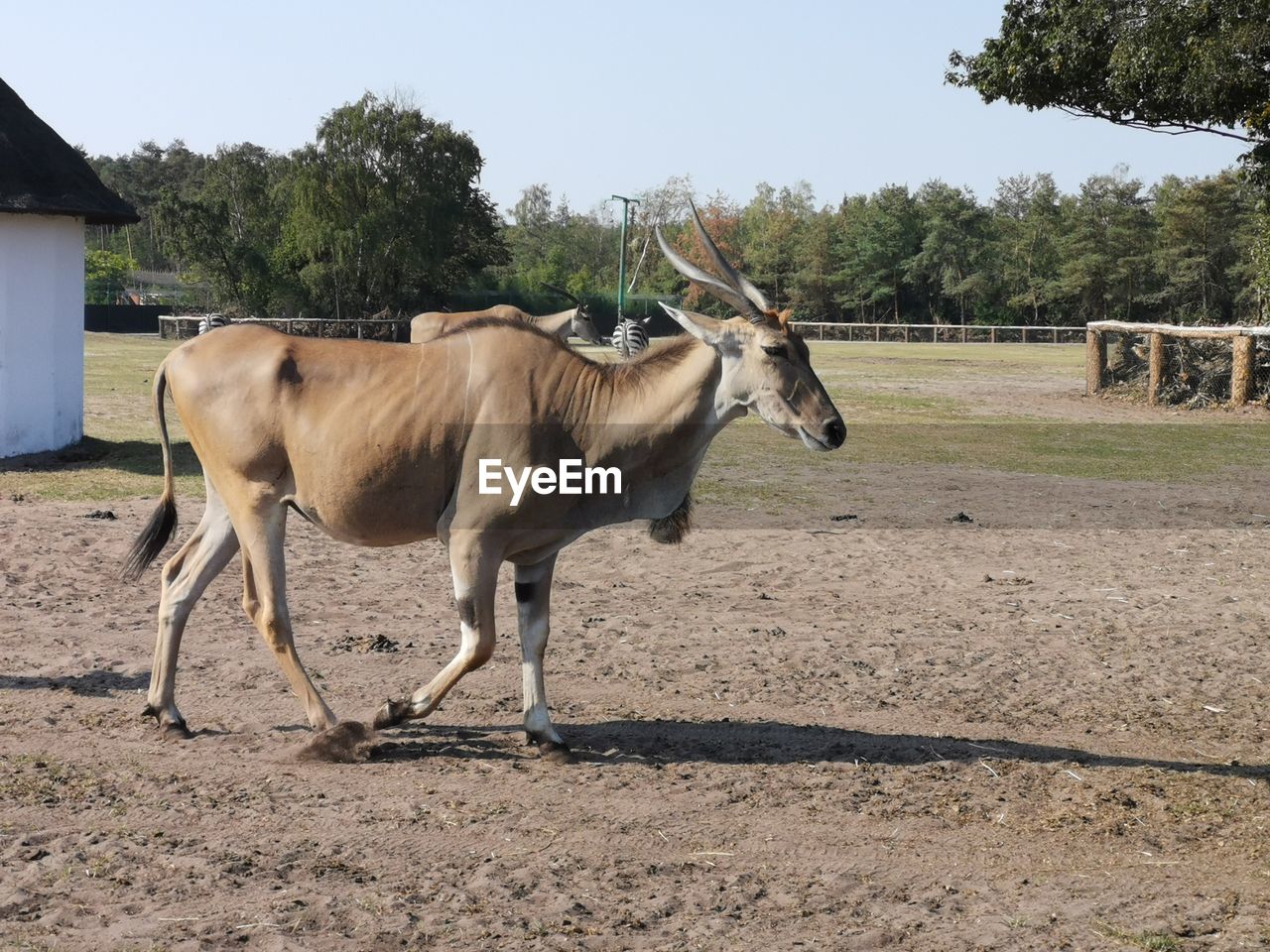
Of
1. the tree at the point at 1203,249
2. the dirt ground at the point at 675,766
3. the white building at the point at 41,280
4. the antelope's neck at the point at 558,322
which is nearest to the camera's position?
the dirt ground at the point at 675,766

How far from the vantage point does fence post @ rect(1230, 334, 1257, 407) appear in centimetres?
2764

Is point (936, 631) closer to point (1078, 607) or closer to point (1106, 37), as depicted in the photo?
point (1078, 607)

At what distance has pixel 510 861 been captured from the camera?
17.2 feet

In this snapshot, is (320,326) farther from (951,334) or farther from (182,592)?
(182,592)

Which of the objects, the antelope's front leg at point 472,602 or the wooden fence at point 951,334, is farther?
the wooden fence at point 951,334

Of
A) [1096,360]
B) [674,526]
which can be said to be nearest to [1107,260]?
[1096,360]

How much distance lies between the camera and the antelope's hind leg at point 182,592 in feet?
22.6

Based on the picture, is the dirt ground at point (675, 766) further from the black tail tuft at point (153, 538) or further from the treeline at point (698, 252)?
the treeline at point (698, 252)

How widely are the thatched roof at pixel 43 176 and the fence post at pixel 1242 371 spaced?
67.5 ft

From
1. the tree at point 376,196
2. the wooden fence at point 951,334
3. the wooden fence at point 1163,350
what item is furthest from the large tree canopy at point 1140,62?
the wooden fence at point 951,334

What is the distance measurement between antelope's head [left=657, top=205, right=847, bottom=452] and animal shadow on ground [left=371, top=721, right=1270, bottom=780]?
1472 millimetres

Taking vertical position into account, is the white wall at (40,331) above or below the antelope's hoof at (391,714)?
above

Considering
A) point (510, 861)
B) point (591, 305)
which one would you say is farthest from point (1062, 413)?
point (591, 305)

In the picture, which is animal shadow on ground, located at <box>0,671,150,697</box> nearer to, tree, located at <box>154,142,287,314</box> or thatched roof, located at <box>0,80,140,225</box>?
thatched roof, located at <box>0,80,140,225</box>
